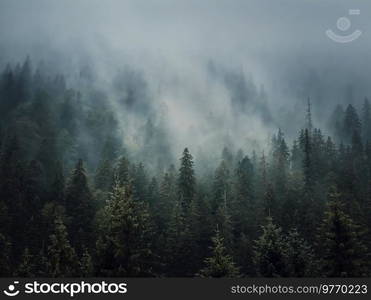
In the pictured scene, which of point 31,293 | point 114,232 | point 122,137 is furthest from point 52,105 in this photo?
point 31,293

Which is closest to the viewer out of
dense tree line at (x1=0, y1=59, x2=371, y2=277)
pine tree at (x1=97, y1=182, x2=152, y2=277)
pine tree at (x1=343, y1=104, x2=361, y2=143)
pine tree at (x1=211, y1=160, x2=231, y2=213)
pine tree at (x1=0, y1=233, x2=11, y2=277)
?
pine tree at (x1=97, y1=182, x2=152, y2=277)

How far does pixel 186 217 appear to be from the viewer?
71312mm

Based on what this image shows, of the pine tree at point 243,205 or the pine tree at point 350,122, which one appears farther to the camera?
the pine tree at point 350,122

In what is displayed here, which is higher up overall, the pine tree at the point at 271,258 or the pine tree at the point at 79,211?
the pine tree at the point at 79,211

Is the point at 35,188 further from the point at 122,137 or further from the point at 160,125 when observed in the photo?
the point at 160,125

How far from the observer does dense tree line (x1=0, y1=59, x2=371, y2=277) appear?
1356 inches

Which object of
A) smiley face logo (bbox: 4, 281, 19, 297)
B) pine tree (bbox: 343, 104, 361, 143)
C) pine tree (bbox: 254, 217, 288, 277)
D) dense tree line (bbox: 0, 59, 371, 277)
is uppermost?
pine tree (bbox: 343, 104, 361, 143)

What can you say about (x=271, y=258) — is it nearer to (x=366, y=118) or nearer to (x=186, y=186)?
(x=186, y=186)

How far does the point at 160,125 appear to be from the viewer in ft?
568

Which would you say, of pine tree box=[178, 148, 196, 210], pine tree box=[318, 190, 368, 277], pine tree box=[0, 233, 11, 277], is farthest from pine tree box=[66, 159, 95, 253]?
pine tree box=[318, 190, 368, 277]

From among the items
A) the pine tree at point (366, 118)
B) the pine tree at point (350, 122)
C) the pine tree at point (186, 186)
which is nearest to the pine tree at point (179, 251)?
the pine tree at point (186, 186)

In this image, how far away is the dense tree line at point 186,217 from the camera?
3444 centimetres

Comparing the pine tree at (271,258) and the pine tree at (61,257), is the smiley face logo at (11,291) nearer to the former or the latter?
the pine tree at (271,258)

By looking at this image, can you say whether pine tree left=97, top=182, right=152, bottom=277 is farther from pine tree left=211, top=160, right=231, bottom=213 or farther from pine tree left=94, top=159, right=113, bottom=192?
pine tree left=94, top=159, right=113, bottom=192
